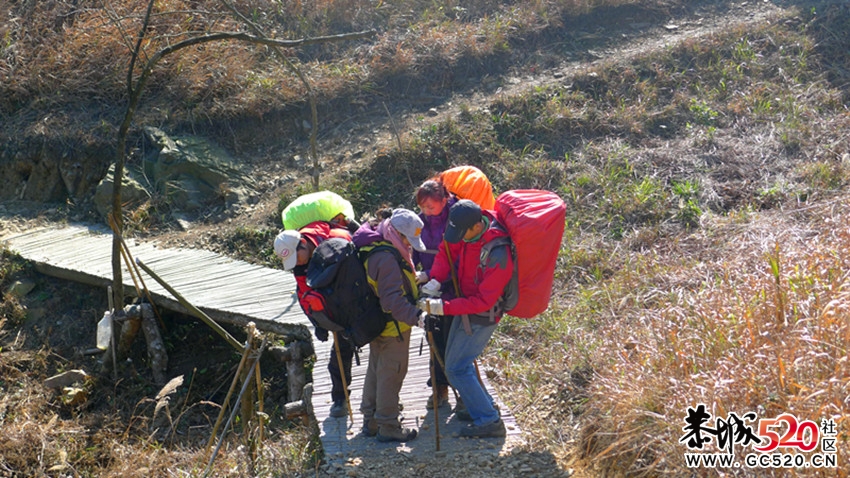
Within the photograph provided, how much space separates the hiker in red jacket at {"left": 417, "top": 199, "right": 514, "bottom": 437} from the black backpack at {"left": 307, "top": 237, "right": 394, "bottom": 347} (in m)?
0.31

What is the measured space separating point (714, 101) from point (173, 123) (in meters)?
7.12

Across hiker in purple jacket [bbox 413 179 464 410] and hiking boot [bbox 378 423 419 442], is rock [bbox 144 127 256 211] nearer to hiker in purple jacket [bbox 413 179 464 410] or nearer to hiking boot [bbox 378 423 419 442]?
hiker in purple jacket [bbox 413 179 464 410]

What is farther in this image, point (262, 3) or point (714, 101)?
point (262, 3)

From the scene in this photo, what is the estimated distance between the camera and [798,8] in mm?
10859

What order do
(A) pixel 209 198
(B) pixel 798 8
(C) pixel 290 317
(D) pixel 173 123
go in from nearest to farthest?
1. (C) pixel 290 317
2. (A) pixel 209 198
3. (D) pixel 173 123
4. (B) pixel 798 8

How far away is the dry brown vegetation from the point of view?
4.14 meters

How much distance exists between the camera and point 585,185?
8.41m

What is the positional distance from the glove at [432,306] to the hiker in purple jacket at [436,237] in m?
0.32

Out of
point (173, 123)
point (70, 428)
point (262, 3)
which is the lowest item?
point (70, 428)

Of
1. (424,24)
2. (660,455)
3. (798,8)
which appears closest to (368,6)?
(424,24)

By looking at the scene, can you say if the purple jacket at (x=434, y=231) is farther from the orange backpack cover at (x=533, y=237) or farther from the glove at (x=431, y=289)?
the orange backpack cover at (x=533, y=237)

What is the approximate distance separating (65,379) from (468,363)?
185 inches

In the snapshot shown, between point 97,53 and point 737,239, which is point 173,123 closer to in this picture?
point 97,53

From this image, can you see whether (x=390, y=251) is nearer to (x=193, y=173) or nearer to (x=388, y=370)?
(x=388, y=370)
